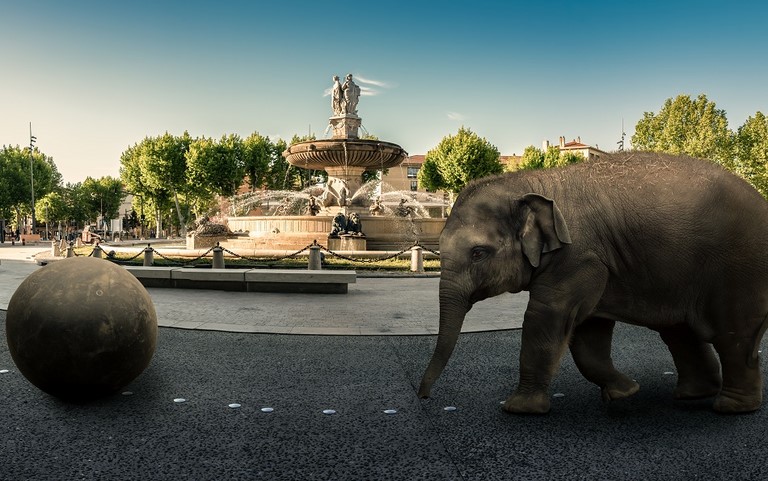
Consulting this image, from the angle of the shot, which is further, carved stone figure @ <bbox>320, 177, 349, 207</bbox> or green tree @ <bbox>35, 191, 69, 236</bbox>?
green tree @ <bbox>35, 191, 69, 236</bbox>

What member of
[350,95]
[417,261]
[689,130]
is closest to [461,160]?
[689,130]

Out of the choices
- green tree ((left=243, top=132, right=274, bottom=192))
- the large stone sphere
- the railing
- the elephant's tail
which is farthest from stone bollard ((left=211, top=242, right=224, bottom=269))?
green tree ((left=243, top=132, right=274, bottom=192))

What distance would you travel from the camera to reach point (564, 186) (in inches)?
188

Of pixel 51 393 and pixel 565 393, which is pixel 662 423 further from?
pixel 51 393

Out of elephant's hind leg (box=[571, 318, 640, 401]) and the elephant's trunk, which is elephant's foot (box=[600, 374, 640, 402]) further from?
the elephant's trunk

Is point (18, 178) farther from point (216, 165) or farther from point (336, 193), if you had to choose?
point (336, 193)

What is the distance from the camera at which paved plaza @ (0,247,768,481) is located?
365 centimetres

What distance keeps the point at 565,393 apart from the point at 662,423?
0.98 metres

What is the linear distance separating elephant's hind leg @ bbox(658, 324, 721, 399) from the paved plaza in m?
0.14

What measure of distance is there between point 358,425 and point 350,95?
2843cm

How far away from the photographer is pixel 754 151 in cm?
4747

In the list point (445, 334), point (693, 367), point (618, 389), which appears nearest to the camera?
point (445, 334)

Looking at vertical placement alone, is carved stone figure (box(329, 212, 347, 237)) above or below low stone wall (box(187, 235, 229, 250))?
above

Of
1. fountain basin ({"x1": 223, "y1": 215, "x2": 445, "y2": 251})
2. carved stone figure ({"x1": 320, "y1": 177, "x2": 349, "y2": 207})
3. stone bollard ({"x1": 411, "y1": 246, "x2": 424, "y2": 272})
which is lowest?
stone bollard ({"x1": 411, "y1": 246, "x2": 424, "y2": 272})
